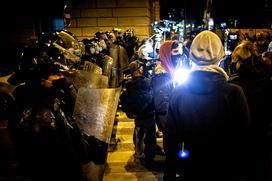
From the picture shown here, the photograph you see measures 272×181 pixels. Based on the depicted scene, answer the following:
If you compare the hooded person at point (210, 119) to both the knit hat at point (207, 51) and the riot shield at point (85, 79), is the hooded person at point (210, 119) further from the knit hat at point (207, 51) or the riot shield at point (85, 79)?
the riot shield at point (85, 79)

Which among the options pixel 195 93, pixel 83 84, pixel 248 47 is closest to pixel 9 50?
pixel 83 84

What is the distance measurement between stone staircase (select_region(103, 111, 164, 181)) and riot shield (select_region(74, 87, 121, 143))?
1.19 m

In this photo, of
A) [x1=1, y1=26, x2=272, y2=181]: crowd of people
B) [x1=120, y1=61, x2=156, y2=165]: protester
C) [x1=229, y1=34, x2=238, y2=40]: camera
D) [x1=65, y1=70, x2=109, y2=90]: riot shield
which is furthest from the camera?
[x1=229, y1=34, x2=238, y2=40]: camera

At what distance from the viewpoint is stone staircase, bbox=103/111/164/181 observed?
578 centimetres

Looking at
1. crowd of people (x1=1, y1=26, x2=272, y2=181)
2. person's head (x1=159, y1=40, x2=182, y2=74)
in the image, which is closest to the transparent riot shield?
person's head (x1=159, y1=40, x2=182, y2=74)

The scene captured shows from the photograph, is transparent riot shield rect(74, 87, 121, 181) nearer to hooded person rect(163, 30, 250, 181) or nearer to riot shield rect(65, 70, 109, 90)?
riot shield rect(65, 70, 109, 90)

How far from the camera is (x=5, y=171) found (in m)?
5.49

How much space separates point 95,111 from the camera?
4.80 meters

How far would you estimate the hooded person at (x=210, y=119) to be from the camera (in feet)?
8.86

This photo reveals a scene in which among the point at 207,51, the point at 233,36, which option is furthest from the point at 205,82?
the point at 233,36

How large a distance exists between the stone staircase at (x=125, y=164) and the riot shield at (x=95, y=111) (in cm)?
119

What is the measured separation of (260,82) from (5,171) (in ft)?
13.8

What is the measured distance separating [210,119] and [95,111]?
2398 millimetres

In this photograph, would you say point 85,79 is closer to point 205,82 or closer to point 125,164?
point 125,164
